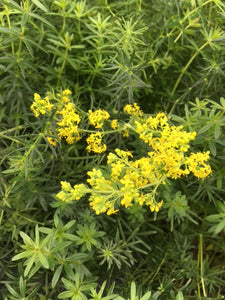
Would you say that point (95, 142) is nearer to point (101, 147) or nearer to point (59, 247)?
point (101, 147)

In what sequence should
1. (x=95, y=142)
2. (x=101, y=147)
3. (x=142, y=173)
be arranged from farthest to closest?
(x=101, y=147) → (x=95, y=142) → (x=142, y=173)

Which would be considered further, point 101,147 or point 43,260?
point 101,147

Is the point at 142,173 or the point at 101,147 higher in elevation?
the point at 142,173

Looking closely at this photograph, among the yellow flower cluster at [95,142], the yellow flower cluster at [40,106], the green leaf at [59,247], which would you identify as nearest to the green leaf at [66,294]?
the green leaf at [59,247]

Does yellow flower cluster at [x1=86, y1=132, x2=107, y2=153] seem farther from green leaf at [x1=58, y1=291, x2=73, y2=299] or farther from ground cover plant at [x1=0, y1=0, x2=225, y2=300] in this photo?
green leaf at [x1=58, y1=291, x2=73, y2=299]

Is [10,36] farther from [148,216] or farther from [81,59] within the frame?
[148,216]

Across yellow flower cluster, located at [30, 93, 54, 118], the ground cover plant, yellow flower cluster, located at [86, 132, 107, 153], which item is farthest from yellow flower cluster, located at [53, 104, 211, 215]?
yellow flower cluster, located at [30, 93, 54, 118]

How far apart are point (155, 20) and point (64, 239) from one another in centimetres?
164

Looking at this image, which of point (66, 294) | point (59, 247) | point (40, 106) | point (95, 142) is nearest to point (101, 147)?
point (95, 142)

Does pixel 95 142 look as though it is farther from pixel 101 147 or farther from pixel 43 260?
pixel 43 260

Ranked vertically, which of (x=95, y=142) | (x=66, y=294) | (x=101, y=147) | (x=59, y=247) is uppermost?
(x=95, y=142)

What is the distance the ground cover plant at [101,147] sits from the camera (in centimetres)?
182

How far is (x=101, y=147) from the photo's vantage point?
1.96 meters

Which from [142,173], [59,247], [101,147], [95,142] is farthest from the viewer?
[101,147]
